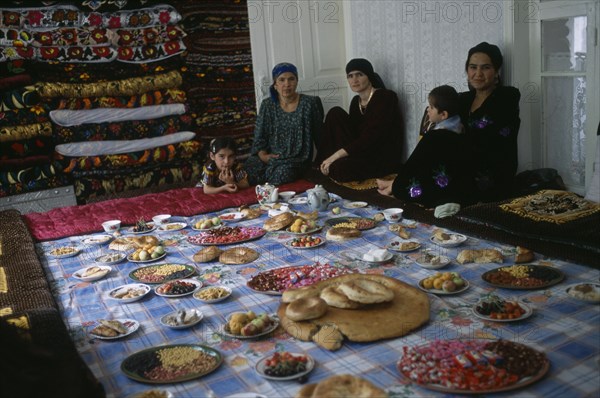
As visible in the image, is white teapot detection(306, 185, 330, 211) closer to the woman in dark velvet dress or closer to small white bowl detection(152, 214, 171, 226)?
small white bowl detection(152, 214, 171, 226)

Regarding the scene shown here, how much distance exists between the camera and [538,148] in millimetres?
4105

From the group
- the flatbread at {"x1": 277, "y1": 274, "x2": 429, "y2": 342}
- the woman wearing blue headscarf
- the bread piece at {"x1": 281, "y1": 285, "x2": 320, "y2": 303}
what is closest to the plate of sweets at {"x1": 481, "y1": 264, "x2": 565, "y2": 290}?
the flatbread at {"x1": 277, "y1": 274, "x2": 429, "y2": 342}

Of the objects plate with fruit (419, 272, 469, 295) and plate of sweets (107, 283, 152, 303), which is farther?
plate of sweets (107, 283, 152, 303)

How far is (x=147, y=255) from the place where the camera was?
2.90m

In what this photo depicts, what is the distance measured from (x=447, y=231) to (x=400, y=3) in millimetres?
2598

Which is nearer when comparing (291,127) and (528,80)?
(528,80)

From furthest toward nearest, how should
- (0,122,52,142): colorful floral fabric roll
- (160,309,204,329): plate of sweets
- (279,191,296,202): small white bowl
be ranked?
(0,122,52,142): colorful floral fabric roll → (279,191,296,202): small white bowl → (160,309,204,329): plate of sweets

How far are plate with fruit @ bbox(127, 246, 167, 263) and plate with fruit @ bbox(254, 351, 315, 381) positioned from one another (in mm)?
1239

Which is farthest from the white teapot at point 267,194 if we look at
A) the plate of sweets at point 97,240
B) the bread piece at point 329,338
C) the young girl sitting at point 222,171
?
the bread piece at point 329,338

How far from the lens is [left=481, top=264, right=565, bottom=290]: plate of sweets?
7.29 feet

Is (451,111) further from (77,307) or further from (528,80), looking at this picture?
(77,307)

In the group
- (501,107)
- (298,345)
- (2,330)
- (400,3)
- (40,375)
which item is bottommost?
(298,345)

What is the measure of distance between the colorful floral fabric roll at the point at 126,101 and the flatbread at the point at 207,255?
276 cm

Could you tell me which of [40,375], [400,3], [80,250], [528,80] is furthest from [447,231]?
[400,3]
